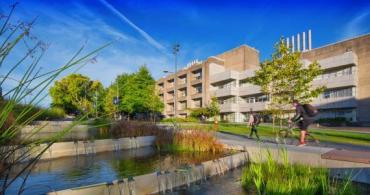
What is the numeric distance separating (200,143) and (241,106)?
45.9m

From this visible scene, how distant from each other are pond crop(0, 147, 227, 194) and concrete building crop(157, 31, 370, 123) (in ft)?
57.8

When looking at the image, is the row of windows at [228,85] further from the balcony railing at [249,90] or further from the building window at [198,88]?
the building window at [198,88]

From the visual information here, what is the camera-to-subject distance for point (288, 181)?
5.36m

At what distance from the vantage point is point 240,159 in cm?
959

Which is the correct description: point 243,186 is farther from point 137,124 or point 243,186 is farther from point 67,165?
point 137,124

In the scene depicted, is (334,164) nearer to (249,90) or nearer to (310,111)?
(310,111)

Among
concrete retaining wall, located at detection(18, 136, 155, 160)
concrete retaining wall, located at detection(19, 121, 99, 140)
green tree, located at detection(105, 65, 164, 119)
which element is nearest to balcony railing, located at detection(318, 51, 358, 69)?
green tree, located at detection(105, 65, 164, 119)

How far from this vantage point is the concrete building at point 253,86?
136 feet

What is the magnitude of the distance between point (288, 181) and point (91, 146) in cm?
909

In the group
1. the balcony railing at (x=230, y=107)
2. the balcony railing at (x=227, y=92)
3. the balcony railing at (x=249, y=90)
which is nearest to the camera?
the balcony railing at (x=249, y=90)

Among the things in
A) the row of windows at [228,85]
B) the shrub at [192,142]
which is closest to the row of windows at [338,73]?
the row of windows at [228,85]

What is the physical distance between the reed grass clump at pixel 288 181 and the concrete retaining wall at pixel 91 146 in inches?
279

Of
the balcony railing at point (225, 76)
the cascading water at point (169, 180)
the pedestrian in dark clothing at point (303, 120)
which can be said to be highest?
the balcony railing at point (225, 76)

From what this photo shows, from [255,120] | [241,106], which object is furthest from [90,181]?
[241,106]
